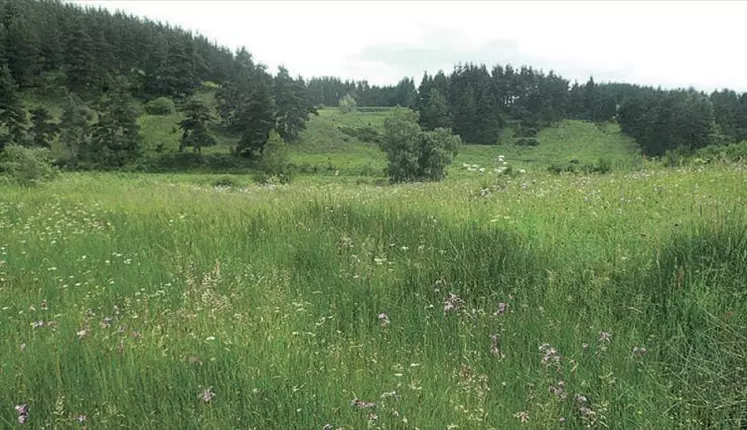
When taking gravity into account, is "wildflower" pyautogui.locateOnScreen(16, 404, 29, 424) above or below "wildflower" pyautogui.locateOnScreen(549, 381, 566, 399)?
below

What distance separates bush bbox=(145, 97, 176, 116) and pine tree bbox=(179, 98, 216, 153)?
16941 mm

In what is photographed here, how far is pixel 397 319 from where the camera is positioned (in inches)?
166

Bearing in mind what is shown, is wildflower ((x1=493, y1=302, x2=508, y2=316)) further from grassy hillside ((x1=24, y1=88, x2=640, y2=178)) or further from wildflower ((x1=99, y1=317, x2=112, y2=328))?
grassy hillside ((x1=24, y1=88, x2=640, y2=178))

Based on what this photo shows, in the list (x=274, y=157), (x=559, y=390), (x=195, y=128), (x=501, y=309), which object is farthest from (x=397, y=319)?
(x=195, y=128)

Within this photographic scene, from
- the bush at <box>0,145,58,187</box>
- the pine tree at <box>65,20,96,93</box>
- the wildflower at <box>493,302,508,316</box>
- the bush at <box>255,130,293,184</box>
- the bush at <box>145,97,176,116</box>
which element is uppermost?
the pine tree at <box>65,20,96,93</box>

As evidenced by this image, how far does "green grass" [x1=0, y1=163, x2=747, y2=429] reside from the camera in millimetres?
A: 2957

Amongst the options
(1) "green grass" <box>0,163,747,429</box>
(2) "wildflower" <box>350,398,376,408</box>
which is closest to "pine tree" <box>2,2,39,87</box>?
(1) "green grass" <box>0,163,747,429</box>

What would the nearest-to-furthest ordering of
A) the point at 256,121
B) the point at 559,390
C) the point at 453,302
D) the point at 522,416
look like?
the point at 522,416 → the point at 559,390 → the point at 453,302 → the point at 256,121

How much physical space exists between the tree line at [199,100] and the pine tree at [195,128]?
183mm

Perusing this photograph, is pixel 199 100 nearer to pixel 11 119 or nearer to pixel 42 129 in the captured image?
pixel 42 129

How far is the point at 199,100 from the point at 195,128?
6122 millimetres

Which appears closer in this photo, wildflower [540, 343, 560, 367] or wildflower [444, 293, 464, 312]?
wildflower [540, 343, 560, 367]

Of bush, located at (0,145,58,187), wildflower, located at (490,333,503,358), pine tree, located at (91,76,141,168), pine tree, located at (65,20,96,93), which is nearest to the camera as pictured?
wildflower, located at (490,333,503,358)

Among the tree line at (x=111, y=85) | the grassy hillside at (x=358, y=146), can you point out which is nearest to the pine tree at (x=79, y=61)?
the tree line at (x=111, y=85)
